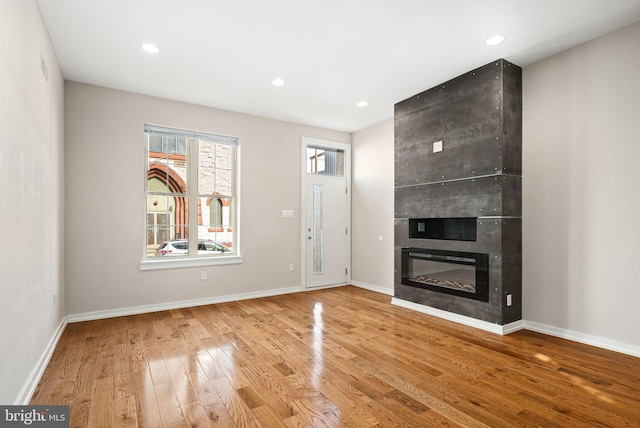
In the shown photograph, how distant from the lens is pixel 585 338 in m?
3.07

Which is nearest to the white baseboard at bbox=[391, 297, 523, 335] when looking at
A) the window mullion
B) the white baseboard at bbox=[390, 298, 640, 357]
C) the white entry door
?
the white baseboard at bbox=[390, 298, 640, 357]

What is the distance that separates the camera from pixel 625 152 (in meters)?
2.87

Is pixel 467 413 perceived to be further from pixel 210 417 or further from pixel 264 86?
pixel 264 86

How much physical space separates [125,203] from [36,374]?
7.45 ft

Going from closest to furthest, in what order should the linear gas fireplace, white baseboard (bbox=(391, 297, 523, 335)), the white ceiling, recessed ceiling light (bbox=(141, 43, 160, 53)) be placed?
the white ceiling, recessed ceiling light (bbox=(141, 43, 160, 53)), white baseboard (bbox=(391, 297, 523, 335)), the linear gas fireplace

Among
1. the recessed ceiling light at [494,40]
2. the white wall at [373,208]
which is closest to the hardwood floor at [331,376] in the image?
the white wall at [373,208]

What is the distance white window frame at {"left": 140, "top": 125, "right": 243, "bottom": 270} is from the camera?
4340 millimetres

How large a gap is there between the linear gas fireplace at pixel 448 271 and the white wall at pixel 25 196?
3.86 metres

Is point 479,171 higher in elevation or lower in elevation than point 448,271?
higher

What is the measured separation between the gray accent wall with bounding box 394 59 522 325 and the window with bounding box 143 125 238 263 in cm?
282

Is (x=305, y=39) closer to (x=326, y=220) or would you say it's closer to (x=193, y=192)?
(x=193, y=192)

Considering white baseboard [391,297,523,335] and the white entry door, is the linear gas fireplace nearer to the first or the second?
white baseboard [391,297,523,335]

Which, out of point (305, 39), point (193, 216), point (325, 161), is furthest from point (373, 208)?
point (305, 39)

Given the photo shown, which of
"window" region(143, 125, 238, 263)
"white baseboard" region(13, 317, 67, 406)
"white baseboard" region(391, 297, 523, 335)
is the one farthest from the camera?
"window" region(143, 125, 238, 263)
